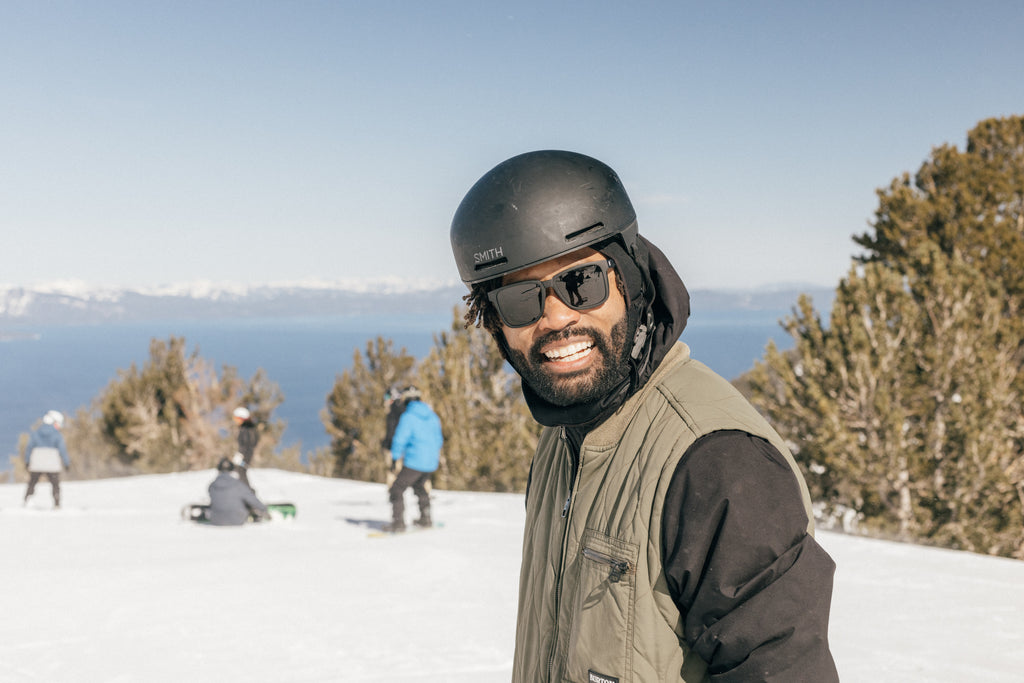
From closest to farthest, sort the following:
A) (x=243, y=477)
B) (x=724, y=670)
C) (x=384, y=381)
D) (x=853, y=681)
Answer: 1. (x=724, y=670)
2. (x=853, y=681)
3. (x=243, y=477)
4. (x=384, y=381)

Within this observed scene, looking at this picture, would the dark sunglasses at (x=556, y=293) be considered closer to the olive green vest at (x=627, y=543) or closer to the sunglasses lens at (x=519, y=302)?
the sunglasses lens at (x=519, y=302)

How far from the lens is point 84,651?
15.4 feet

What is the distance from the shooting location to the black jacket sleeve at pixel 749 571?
39.6 inches

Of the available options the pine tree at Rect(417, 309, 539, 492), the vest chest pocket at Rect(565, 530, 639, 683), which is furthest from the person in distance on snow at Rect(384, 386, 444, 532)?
the pine tree at Rect(417, 309, 539, 492)

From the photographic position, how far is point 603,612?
3.82ft

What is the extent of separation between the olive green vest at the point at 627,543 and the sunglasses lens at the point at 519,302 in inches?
10.3

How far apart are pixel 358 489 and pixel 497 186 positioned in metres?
13.2

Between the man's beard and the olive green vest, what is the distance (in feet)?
0.20

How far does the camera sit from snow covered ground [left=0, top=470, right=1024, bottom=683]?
4.33 metres

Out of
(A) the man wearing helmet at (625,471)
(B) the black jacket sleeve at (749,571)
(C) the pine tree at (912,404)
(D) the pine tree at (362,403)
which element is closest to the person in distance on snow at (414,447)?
(A) the man wearing helmet at (625,471)

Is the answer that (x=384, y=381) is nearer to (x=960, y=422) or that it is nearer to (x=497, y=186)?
(x=960, y=422)

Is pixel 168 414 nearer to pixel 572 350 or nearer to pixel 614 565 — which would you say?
pixel 572 350

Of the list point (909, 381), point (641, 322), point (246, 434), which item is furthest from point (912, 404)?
point (641, 322)

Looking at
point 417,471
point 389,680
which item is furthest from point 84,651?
point 417,471
